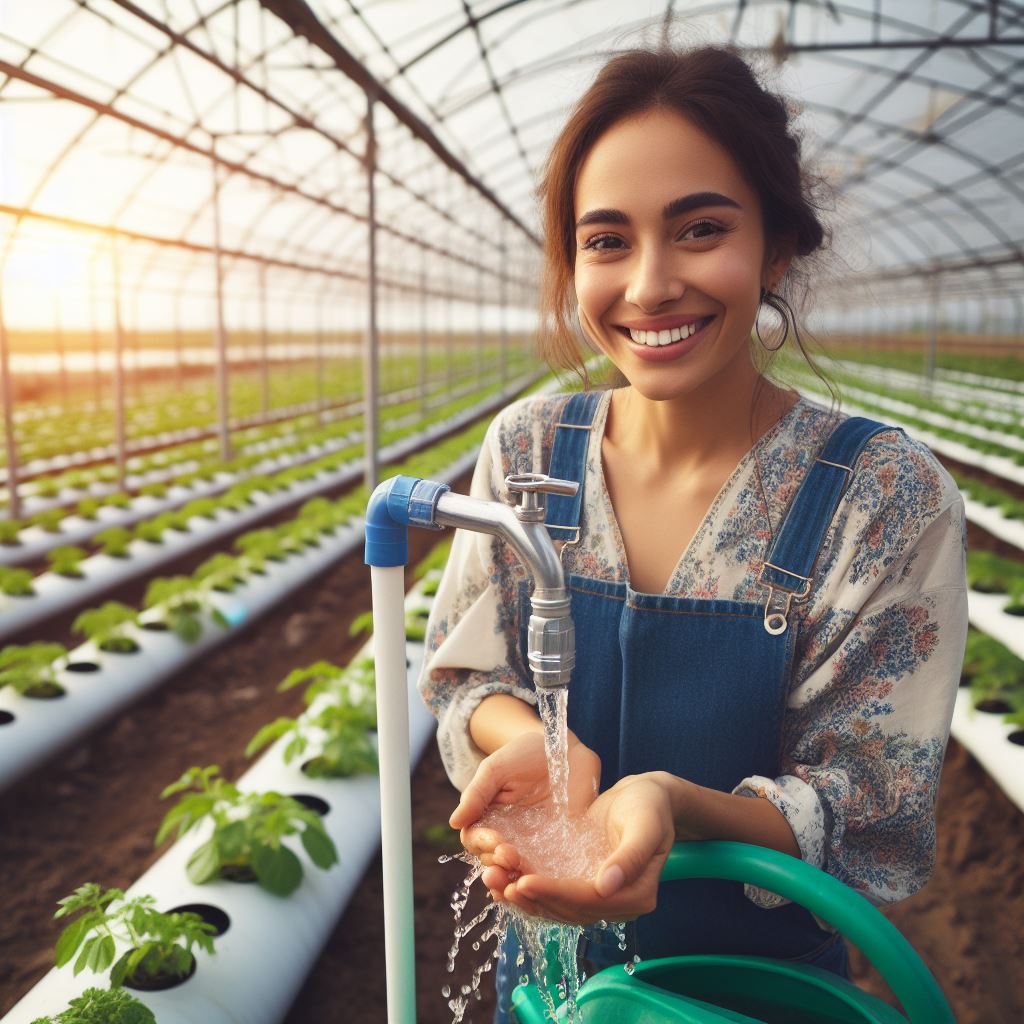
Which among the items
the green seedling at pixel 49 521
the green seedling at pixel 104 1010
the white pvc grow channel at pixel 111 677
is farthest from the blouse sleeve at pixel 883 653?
the green seedling at pixel 49 521

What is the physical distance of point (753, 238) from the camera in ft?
3.31

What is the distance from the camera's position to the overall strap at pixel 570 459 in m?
1.14

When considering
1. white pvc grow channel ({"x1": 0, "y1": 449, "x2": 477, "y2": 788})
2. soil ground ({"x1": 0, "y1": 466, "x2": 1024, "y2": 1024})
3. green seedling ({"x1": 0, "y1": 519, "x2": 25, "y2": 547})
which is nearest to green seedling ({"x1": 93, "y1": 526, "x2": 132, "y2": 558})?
Result: green seedling ({"x1": 0, "y1": 519, "x2": 25, "y2": 547})

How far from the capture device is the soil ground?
2301 mm

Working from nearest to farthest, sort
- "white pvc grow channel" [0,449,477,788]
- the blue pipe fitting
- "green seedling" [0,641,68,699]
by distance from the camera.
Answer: the blue pipe fitting < "white pvc grow channel" [0,449,477,788] < "green seedling" [0,641,68,699]

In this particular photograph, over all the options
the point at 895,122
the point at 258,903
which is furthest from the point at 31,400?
the point at 258,903

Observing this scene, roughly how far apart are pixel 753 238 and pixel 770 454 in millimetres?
258

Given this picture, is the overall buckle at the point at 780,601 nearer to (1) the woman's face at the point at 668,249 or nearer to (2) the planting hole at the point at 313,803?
(1) the woman's face at the point at 668,249

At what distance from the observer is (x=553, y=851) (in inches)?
35.2

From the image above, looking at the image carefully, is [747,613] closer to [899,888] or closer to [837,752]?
[837,752]

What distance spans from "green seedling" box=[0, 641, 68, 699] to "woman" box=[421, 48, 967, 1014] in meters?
2.55

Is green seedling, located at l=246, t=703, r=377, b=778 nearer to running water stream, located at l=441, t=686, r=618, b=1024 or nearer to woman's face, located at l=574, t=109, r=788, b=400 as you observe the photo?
running water stream, located at l=441, t=686, r=618, b=1024

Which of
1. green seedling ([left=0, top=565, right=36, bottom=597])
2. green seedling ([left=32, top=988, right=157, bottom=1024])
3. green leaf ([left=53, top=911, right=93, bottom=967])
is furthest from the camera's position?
green seedling ([left=0, top=565, right=36, bottom=597])

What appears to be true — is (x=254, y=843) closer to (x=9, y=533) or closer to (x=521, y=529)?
(x=521, y=529)
